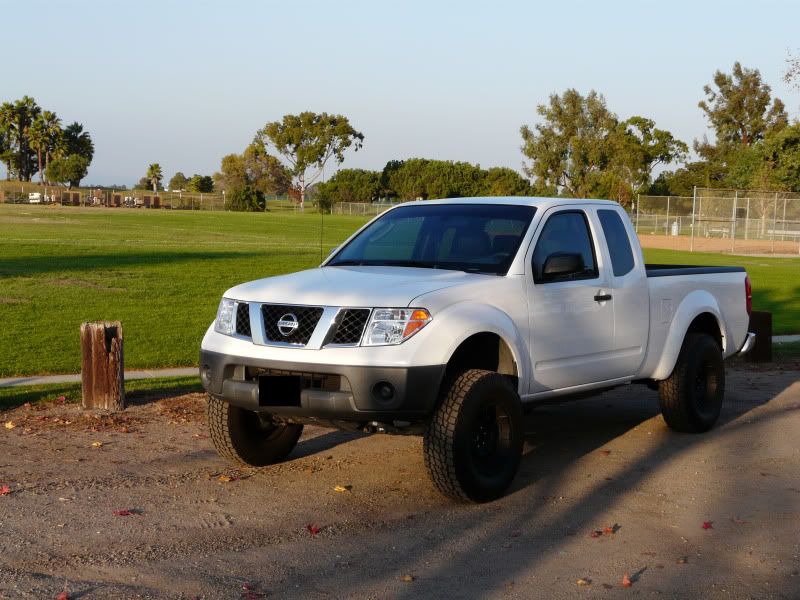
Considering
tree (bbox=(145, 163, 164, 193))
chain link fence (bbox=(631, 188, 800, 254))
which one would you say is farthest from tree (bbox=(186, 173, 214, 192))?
chain link fence (bbox=(631, 188, 800, 254))

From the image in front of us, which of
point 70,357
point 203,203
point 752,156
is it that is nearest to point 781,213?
point 752,156

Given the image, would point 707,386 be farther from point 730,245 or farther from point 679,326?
point 730,245

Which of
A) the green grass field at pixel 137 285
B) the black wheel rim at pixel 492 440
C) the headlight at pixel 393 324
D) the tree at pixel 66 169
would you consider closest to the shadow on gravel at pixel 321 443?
the black wheel rim at pixel 492 440

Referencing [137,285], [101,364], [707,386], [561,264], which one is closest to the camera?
[561,264]

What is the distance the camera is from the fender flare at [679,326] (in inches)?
355

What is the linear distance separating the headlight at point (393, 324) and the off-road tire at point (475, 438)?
46 cm

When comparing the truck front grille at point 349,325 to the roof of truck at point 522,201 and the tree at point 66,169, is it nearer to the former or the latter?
the roof of truck at point 522,201

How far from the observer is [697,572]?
5.65 m

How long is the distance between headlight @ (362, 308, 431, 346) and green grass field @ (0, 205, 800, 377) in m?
6.51

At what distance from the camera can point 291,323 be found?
690 centimetres

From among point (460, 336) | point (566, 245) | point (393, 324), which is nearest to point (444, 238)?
Result: point (566, 245)

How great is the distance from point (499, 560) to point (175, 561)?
5.36 ft

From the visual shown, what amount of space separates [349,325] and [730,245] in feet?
156

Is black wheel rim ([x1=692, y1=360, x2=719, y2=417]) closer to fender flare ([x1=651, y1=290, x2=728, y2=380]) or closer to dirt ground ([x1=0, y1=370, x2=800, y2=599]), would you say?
dirt ground ([x1=0, y1=370, x2=800, y2=599])
